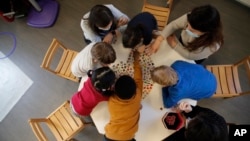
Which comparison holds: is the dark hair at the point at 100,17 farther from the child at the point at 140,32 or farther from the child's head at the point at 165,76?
the child's head at the point at 165,76

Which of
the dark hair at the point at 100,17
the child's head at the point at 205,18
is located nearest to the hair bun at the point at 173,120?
the child's head at the point at 205,18

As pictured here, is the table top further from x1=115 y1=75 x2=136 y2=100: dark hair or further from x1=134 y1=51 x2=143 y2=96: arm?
x1=115 y1=75 x2=136 y2=100: dark hair

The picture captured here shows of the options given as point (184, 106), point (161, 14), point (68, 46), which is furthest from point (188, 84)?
point (68, 46)

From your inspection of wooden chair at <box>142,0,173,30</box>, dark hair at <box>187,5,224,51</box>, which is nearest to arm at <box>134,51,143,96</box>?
dark hair at <box>187,5,224,51</box>

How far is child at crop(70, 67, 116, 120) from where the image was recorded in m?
Answer: 1.48

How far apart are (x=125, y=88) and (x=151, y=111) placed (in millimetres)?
354

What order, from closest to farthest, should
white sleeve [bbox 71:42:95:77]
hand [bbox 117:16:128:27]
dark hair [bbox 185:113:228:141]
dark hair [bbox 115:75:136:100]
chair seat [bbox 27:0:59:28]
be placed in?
dark hair [bbox 185:113:228:141] → dark hair [bbox 115:75:136:100] → white sleeve [bbox 71:42:95:77] → hand [bbox 117:16:128:27] → chair seat [bbox 27:0:59:28]

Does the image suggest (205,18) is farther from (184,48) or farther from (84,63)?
(84,63)

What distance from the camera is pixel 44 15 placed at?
8.83 ft

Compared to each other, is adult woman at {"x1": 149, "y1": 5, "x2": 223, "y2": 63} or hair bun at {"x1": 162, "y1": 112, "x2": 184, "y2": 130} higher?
adult woman at {"x1": 149, "y1": 5, "x2": 223, "y2": 63}

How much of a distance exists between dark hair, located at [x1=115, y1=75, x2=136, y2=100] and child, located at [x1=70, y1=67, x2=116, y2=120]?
61 millimetres

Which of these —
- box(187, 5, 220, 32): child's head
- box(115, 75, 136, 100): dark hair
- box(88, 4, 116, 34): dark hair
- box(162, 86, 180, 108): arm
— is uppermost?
box(187, 5, 220, 32): child's head

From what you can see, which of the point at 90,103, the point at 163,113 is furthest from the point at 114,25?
the point at 163,113

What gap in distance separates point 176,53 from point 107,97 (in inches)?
23.0
